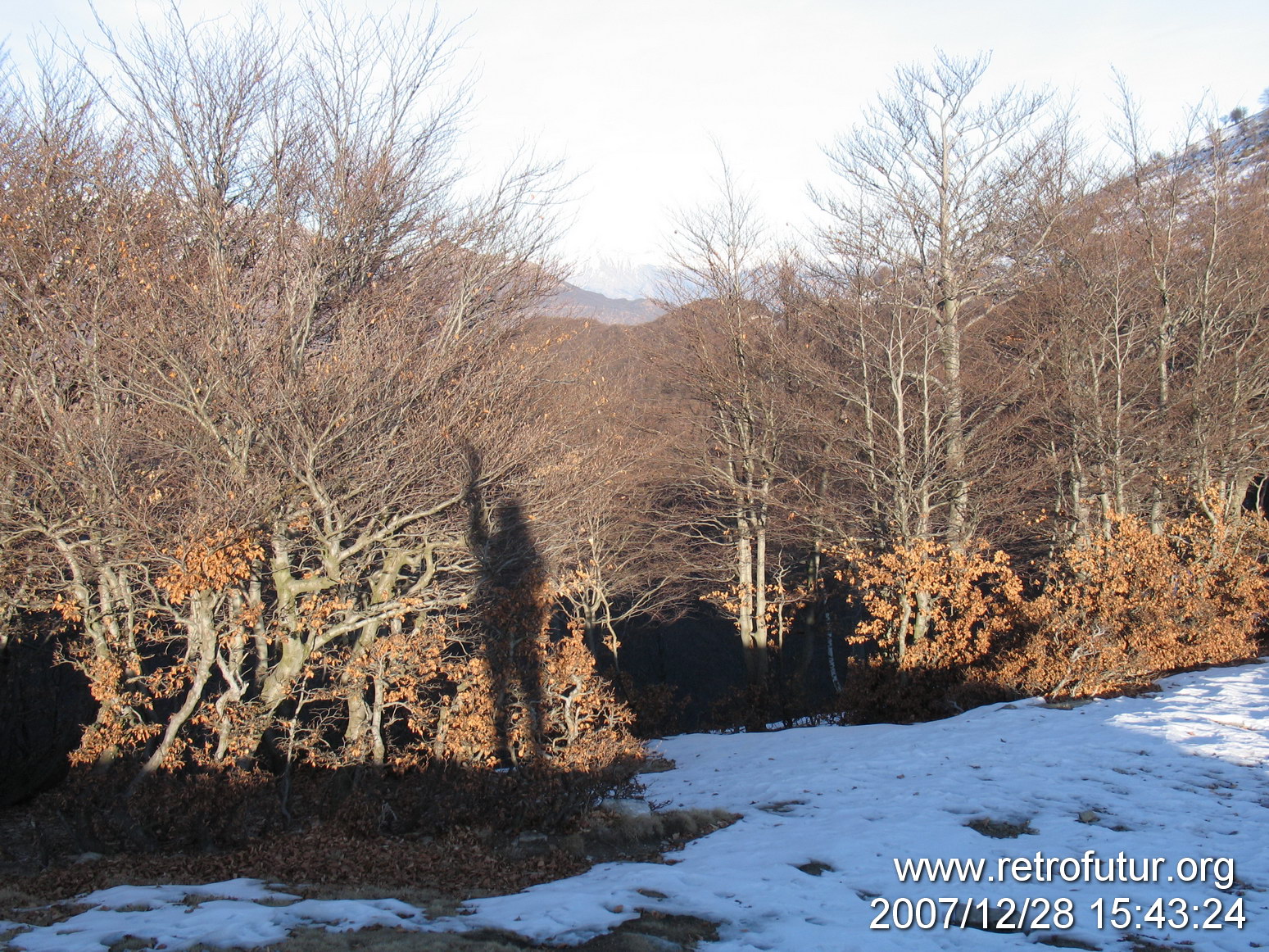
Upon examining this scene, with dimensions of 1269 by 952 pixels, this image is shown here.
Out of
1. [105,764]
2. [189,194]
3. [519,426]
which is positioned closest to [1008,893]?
[519,426]

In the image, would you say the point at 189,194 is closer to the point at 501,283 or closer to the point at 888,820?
the point at 501,283

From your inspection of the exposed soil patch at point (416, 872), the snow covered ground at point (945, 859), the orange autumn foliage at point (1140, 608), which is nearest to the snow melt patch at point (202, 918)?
the snow covered ground at point (945, 859)

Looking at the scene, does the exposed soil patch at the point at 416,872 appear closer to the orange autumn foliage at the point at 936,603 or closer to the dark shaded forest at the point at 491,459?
the dark shaded forest at the point at 491,459

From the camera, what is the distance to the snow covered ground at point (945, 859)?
502cm

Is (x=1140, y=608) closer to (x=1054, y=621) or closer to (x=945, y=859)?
(x=1054, y=621)

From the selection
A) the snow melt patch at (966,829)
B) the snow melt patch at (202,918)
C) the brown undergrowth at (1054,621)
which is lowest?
the snow melt patch at (966,829)

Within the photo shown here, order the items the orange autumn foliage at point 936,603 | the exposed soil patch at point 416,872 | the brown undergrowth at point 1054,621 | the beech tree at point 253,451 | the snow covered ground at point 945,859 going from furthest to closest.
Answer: the orange autumn foliage at point 936,603
the brown undergrowth at point 1054,621
the beech tree at point 253,451
the snow covered ground at point 945,859
the exposed soil patch at point 416,872

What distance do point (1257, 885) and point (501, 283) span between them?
10.5m

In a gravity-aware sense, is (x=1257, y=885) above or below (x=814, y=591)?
below

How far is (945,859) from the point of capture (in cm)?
624

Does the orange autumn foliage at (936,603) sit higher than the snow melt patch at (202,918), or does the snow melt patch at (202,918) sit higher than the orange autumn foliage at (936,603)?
the orange autumn foliage at (936,603)

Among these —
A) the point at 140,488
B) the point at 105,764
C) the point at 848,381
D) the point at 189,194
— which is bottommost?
the point at 105,764

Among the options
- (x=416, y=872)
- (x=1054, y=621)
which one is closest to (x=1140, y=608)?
(x=1054, y=621)

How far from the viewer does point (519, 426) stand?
443 inches
